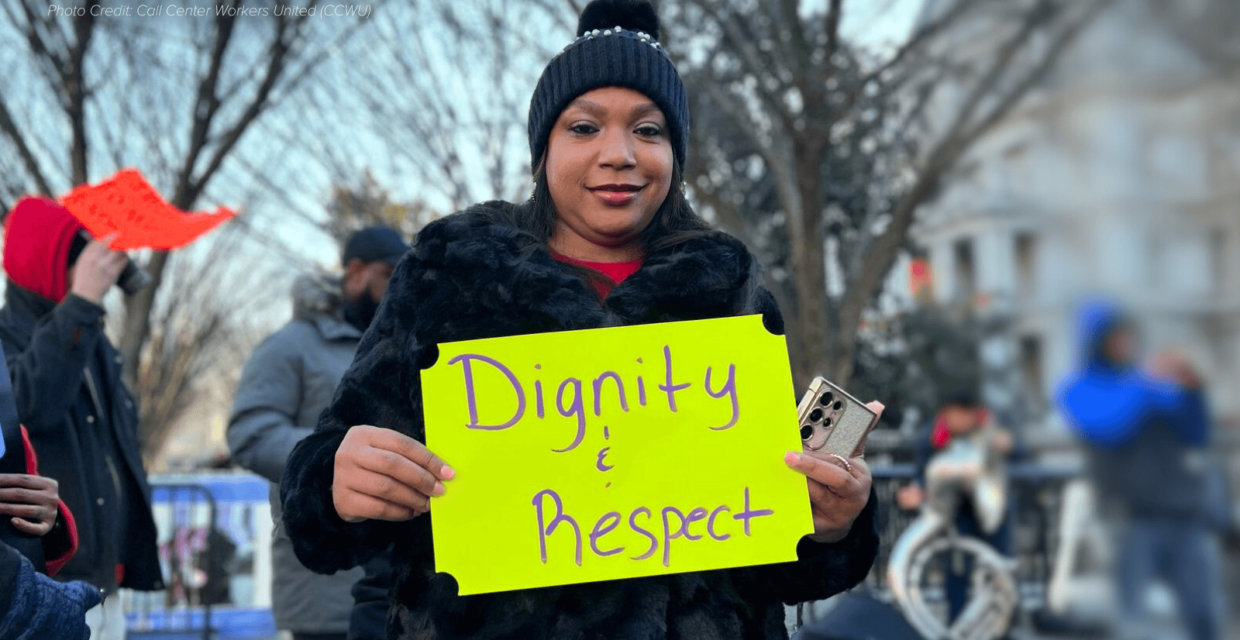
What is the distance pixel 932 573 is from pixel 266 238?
337 inches

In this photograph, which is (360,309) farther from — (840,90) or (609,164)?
(840,90)

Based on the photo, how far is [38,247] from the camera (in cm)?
383

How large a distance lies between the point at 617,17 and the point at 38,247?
2.55 m

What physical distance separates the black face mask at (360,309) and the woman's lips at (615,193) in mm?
2549

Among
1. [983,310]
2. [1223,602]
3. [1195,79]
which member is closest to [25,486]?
[1195,79]

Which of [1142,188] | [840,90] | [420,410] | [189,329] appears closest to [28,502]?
[420,410]

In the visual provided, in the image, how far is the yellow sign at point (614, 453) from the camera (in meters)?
1.70

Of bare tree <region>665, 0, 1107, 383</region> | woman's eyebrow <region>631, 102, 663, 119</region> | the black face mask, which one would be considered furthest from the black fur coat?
bare tree <region>665, 0, 1107, 383</region>

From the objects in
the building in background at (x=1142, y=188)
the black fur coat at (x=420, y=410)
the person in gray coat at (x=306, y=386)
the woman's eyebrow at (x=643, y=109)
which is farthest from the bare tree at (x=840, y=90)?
the black fur coat at (x=420, y=410)

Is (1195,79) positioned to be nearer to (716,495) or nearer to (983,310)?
(716,495)

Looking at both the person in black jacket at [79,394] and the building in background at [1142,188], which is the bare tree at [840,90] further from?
the person in black jacket at [79,394]

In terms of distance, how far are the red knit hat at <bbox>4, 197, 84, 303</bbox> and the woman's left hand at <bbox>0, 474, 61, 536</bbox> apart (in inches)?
65.0

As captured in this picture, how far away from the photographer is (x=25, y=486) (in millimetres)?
2336

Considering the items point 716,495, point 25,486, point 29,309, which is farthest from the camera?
point 29,309
